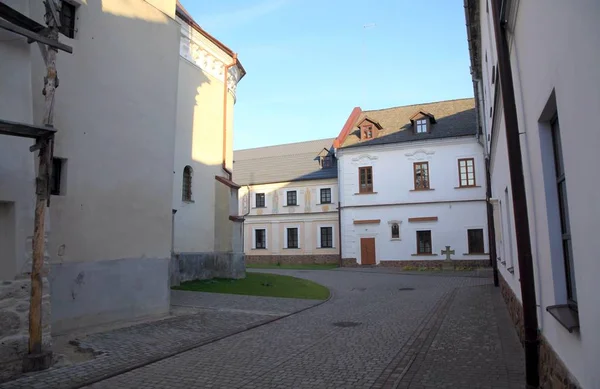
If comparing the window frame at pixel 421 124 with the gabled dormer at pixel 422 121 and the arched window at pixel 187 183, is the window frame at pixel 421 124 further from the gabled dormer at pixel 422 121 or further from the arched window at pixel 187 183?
the arched window at pixel 187 183

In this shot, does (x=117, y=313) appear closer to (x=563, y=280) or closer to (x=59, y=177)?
(x=59, y=177)

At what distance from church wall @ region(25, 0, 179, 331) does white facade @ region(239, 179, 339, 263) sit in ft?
84.8

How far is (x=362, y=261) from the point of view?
31906mm

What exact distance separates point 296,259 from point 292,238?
195cm

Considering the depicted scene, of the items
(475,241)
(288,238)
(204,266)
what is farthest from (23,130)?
(288,238)

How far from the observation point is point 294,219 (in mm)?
38969

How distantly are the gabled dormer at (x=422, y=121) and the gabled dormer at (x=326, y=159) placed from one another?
9817mm

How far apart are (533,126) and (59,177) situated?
878 cm

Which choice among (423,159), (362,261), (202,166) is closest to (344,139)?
(423,159)

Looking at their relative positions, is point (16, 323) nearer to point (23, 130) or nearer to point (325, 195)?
point (23, 130)

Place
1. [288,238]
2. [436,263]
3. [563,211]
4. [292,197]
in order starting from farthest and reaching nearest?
[292,197] → [288,238] → [436,263] → [563,211]

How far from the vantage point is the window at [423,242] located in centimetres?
3061

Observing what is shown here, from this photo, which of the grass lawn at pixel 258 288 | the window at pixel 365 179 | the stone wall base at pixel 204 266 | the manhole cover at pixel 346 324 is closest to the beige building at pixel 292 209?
the window at pixel 365 179

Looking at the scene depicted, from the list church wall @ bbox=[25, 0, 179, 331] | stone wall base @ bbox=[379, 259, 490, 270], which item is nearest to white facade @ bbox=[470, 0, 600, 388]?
church wall @ bbox=[25, 0, 179, 331]
